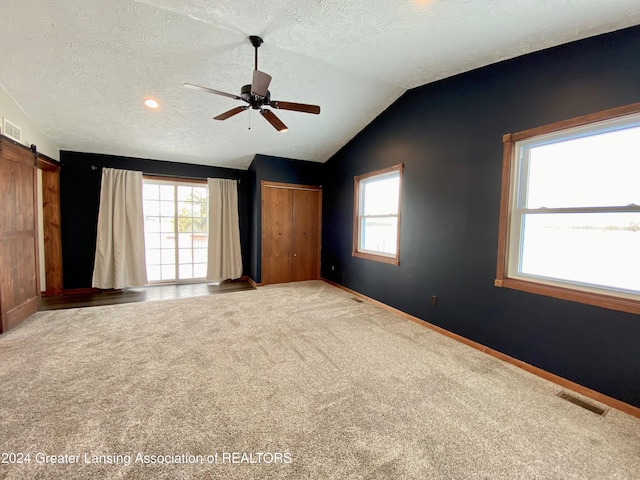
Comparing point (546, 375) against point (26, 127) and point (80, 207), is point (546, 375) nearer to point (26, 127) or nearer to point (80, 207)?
point (26, 127)

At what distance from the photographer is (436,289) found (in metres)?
3.12

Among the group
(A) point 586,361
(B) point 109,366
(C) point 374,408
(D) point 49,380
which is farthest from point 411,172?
(D) point 49,380

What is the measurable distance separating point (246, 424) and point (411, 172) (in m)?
3.28

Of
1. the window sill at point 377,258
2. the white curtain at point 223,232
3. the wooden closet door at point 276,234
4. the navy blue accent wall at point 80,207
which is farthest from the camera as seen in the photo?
the white curtain at point 223,232

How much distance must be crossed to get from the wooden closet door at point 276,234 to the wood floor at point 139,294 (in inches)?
23.1

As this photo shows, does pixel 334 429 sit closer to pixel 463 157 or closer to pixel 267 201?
pixel 463 157

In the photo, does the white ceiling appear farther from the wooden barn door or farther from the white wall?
the wooden barn door

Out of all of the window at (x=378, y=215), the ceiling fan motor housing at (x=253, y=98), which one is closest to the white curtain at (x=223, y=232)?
the window at (x=378, y=215)

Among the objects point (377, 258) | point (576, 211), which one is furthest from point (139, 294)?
point (576, 211)

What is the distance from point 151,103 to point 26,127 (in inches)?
67.9

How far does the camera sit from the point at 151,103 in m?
3.32

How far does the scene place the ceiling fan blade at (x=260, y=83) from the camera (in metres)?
2.14

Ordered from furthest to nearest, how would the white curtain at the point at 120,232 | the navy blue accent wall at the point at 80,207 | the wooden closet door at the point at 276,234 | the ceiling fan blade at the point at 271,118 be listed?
the wooden closet door at the point at 276,234 → the white curtain at the point at 120,232 → the navy blue accent wall at the point at 80,207 → the ceiling fan blade at the point at 271,118

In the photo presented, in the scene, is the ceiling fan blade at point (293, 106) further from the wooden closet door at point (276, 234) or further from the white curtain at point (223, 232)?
the white curtain at point (223, 232)
